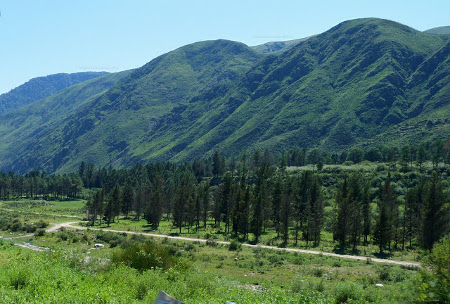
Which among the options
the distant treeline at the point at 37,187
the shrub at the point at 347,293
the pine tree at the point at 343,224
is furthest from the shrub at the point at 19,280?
the distant treeline at the point at 37,187

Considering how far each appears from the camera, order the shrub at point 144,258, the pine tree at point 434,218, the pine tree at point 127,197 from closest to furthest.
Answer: the shrub at point 144,258
the pine tree at point 434,218
the pine tree at point 127,197

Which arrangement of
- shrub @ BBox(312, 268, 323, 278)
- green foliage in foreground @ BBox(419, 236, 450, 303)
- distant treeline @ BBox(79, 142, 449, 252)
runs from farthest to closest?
distant treeline @ BBox(79, 142, 449, 252)
shrub @ BBox(312, 268, 323, 278)
green foliage in foreground @ BBox(419, 236, 450, 303)

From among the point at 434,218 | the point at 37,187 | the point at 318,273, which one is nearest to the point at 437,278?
the point at 318,273

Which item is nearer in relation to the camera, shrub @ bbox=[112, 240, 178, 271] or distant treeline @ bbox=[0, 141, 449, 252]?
shrub @ bbox=[112, 240, 178, 271]

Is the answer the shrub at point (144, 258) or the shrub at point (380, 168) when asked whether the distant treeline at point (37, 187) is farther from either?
the shrub at point (144, 258)

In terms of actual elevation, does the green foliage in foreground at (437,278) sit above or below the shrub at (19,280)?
above

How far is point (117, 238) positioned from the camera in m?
63.7

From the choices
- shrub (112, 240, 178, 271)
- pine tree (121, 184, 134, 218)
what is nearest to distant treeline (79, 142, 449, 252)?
pine tree (121, 184, 134, 218)

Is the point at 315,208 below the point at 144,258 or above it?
below

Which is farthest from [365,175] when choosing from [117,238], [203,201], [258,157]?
[117,238]

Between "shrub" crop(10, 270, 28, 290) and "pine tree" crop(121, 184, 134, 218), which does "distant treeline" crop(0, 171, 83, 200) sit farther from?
"shrub" crop(10, 270, 28, 290)

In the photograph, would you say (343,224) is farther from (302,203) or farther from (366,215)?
(302,203)

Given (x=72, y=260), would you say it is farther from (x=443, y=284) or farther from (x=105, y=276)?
(x=443, y=284)

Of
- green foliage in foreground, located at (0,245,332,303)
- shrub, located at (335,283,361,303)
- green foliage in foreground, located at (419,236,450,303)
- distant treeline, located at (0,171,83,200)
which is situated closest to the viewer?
green foliage in foreground, located at (419,236,450,303)
